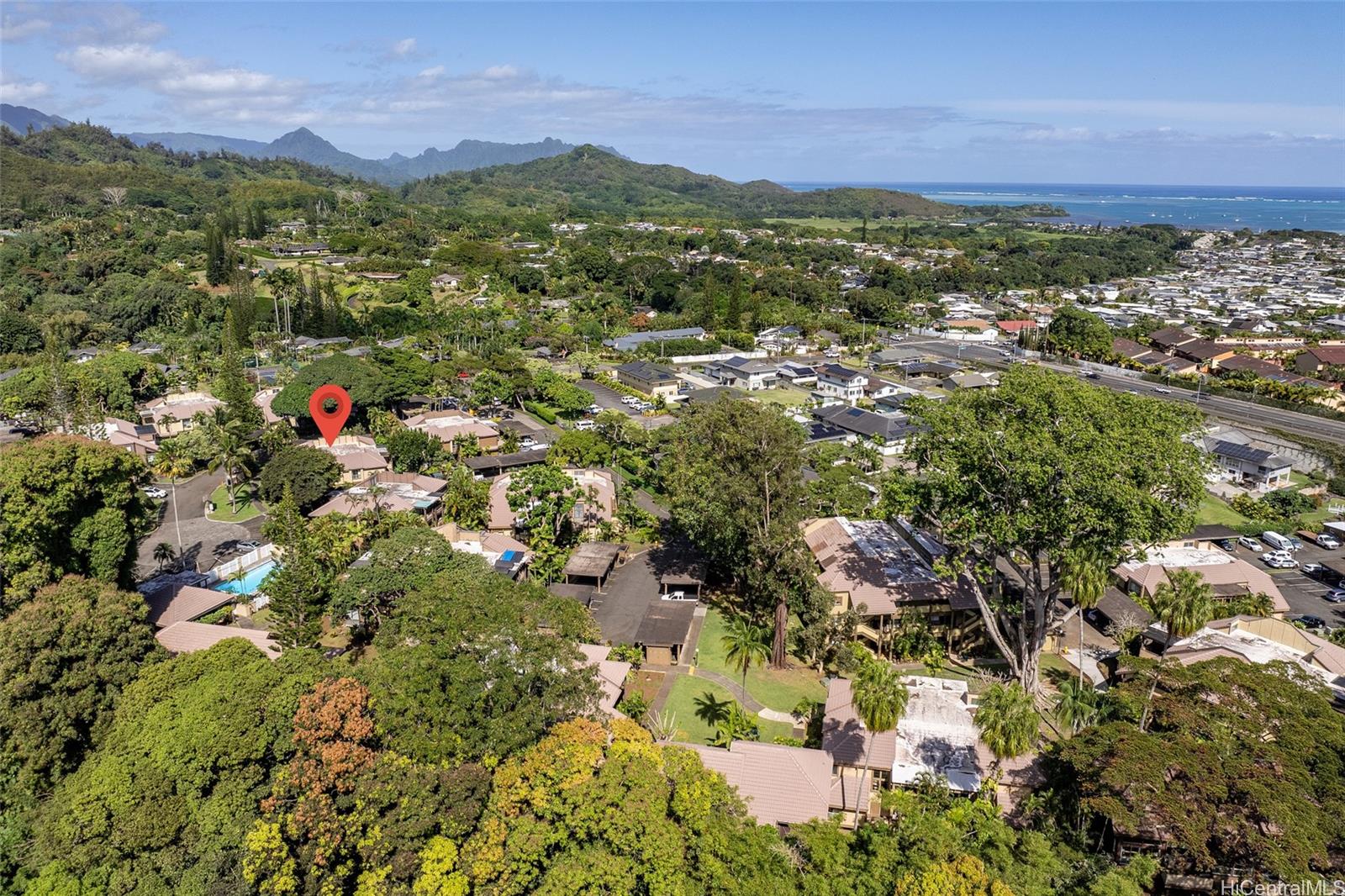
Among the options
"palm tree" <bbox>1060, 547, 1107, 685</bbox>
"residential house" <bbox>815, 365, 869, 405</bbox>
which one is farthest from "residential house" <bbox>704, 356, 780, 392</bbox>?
"palm tree" <bbox>1060, 547, 1107, 685</bbox>

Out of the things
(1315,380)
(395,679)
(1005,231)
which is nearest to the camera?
(395,679)

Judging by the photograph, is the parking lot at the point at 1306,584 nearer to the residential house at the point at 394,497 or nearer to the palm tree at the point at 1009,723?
the palm tree at the point at 1009,723

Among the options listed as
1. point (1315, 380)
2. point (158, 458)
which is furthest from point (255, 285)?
point (1315, 380)

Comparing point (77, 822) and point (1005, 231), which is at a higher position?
point (1005, 231)

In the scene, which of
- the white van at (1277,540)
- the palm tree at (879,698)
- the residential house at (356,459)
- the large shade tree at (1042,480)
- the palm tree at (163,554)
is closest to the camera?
the palm tree at (879,698)

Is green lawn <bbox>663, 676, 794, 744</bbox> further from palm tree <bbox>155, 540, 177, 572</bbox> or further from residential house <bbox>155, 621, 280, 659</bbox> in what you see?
palm tree <bbox>155, 540, 177, 572</bbox>

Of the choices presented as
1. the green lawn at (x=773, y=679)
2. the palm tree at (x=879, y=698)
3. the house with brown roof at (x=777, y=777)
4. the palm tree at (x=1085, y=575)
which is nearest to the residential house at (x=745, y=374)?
the green lawn at (x=773, y=679)

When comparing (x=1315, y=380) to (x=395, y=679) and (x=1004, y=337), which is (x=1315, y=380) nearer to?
(x=1004, y=337)
